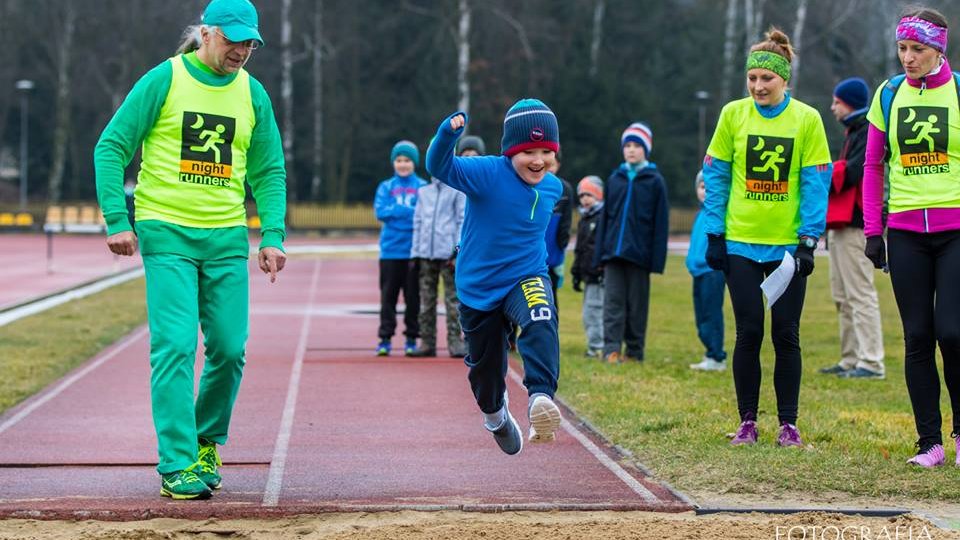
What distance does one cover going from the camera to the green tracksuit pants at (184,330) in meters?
6.25

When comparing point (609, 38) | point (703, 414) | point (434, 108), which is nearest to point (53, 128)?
point (434, 108)

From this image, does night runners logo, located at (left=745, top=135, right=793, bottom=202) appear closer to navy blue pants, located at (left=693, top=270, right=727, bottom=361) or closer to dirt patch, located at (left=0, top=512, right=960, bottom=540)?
dirt patch, located at (left=0, top=512, right=960, bottom=540)

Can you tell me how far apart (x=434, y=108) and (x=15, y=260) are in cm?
2706

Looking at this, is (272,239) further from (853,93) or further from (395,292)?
(395,292)

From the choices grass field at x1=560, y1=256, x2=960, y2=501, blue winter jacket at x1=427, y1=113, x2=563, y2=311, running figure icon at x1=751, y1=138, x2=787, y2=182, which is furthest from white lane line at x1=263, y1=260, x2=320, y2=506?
running figure icon at x1=751, y1=138, x2=787, y2=182

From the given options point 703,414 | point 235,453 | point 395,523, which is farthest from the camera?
point 703,414

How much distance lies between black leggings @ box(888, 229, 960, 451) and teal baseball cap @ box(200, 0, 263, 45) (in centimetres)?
340

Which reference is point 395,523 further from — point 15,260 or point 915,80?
point 15,260

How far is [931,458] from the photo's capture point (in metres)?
7.02

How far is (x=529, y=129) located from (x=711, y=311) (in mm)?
5985

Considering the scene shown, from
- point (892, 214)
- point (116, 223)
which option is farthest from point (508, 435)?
point (892, 214)

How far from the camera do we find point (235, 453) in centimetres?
A: 769

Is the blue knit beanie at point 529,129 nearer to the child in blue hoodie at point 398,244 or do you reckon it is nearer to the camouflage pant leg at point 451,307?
the camouflage pant leg at point 451,307

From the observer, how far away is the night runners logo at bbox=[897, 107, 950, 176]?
698 centimetres
